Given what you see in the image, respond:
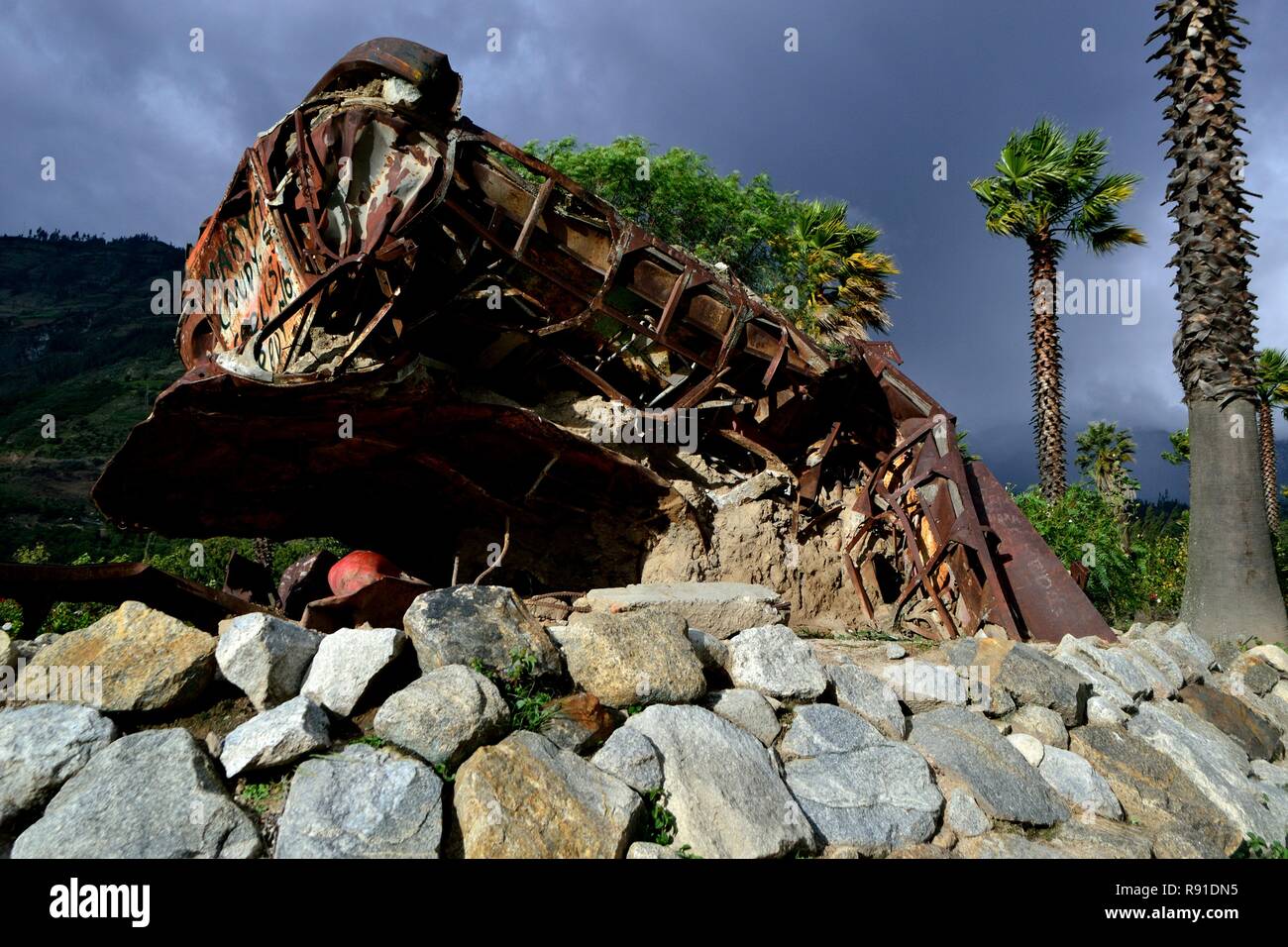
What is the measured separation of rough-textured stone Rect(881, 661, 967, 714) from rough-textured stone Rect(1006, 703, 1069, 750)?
36cm

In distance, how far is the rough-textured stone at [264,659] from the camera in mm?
2754

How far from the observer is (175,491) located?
16.1 feet

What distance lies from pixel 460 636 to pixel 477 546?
285cm

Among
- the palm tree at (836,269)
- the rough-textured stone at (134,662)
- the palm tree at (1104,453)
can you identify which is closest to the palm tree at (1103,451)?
the palm tree at (1104,453)

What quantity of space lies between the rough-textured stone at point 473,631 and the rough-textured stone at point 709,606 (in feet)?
3.45

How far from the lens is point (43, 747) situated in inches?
93.5

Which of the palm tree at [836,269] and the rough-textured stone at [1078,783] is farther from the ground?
the palm tree at [836,269]

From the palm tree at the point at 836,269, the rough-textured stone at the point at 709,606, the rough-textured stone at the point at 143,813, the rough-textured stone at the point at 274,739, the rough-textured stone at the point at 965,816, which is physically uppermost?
the palm tree at the point at 836,269

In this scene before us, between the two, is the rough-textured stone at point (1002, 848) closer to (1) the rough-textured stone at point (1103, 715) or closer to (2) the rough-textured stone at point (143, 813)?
(1) the rough-textured stone at point (1103, 715)

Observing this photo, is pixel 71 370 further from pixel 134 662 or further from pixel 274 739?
pixel 274 739

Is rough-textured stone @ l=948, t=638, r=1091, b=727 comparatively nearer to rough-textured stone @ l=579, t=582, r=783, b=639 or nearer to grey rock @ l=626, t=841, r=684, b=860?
rough-textured stone @ l=579, t=582, r=783, b=639
